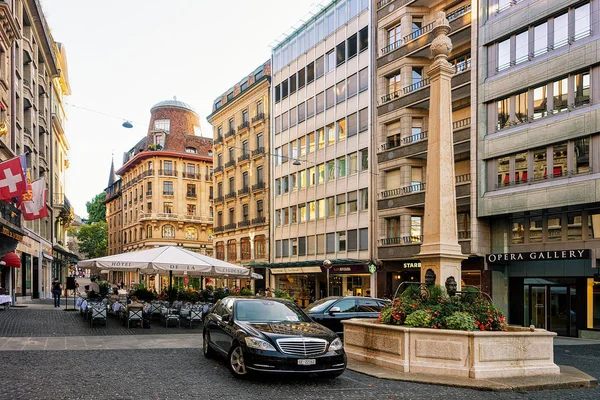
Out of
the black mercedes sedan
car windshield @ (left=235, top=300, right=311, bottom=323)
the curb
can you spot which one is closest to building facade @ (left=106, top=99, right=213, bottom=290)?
car windshield @ (left=235, top=300, right=311, bottom=323)

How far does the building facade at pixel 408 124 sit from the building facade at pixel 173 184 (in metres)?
43.1

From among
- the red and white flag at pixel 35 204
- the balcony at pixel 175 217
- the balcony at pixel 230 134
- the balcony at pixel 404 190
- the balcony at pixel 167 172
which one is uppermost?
the balcony at pixel 230 134

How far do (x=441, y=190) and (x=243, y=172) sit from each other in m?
42.1

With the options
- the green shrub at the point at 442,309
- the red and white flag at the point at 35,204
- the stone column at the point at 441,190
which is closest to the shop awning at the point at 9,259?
the red and white flag at the point at 35,204

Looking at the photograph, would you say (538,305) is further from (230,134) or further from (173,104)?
(173,104)

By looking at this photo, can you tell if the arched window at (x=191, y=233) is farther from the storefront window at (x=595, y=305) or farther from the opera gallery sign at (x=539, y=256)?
the storefront window at (x=595, y=305)

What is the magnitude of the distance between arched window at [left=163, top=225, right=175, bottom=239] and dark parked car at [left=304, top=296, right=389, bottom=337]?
198ft

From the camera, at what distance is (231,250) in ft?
187

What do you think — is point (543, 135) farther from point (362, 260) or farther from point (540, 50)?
point (362, 260)

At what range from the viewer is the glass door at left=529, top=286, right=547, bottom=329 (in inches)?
1008

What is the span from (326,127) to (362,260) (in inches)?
421

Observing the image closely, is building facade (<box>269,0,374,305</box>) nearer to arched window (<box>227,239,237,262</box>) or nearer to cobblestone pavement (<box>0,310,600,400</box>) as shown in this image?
arched window (<box>227,239,237,262</box>)

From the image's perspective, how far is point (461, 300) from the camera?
12.0 m

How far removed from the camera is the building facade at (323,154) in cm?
3759
